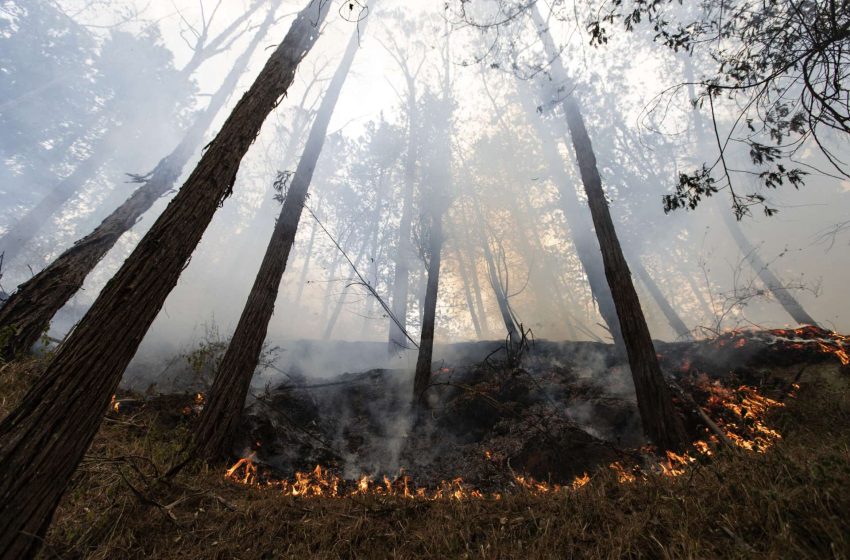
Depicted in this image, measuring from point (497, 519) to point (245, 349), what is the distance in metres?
4.39

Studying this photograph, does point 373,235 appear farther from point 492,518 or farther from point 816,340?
point 492,518

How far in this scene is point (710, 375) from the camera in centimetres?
698

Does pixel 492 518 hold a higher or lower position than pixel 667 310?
lower

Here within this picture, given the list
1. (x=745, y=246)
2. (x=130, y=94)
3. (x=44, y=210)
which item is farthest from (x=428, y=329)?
(x=130, y=94)

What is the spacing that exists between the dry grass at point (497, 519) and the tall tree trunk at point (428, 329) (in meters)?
5.05

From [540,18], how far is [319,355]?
41.8ft

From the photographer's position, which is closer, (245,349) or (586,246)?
(245,349)

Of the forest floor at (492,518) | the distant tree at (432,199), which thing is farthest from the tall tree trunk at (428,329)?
the forest floor at (492,518)

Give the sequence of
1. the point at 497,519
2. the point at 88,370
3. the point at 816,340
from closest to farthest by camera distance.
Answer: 1. the point at 88,370
2. the point at 497,519
3. the point at 816,340

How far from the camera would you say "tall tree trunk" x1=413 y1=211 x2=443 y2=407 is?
8.47 metres

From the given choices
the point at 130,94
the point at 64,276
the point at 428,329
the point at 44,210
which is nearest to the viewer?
the point at 64,276

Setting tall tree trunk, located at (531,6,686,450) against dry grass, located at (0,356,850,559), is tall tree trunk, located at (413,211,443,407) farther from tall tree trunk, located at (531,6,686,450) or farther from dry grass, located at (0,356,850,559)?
dry grass, located at (0,356,850,559)

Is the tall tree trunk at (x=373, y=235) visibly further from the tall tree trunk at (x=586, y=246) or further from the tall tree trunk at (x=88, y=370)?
the tall tree trunk at (x=88, y=370)

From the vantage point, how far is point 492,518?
2.75m
